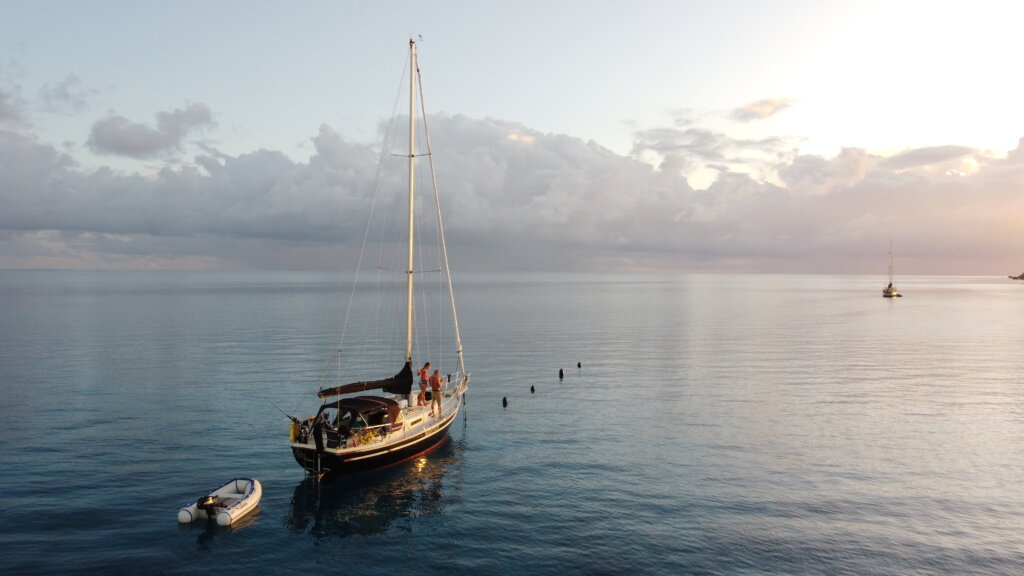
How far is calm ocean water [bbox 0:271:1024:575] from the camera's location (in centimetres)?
2714

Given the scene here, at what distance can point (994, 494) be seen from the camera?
34594 millimetres

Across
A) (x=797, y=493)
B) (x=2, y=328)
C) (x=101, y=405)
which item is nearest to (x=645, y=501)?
(x=797, y=493)

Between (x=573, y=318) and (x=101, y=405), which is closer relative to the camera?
(x=101, y=405)

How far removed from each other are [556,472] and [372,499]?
439 inches

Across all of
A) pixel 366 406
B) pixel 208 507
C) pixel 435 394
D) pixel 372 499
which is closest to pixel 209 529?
pixel 208 507

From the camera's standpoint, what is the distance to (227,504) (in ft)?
98.9

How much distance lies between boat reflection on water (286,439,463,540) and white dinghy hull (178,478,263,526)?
7.21 feet

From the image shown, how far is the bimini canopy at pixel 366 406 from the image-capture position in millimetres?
36469

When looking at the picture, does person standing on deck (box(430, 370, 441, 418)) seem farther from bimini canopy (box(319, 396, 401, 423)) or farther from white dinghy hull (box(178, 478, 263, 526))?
white dinghy hull (box(178, 478, 263, 526))

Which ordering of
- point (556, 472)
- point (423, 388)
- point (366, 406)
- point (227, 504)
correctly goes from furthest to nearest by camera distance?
point (423, 388)
point (556, 472)
point (366, 406)
point (227, 504)

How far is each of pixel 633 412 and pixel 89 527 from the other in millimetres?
38948

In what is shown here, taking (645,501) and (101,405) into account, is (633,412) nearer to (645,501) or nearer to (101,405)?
(645,501)

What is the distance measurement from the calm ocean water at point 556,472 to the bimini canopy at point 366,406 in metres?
3.83

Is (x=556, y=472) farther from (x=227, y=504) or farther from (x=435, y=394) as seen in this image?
(x=227, y=504)
